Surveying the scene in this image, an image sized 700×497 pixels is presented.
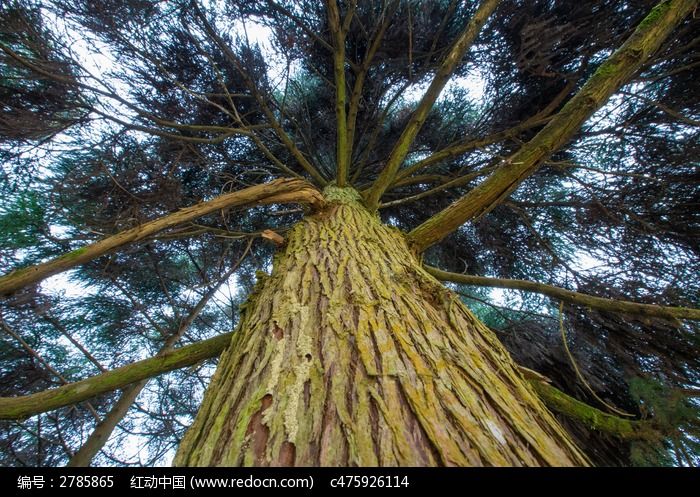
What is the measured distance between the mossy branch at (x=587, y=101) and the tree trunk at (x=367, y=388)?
0.55m

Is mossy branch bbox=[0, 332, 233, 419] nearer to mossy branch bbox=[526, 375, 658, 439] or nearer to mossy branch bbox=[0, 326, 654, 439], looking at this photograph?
mossy branch bbox=[0, 326, 654, 439]

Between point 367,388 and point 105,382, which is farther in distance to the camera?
point 105,382

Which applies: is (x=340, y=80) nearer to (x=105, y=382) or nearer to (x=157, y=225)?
(x=157, y=225)

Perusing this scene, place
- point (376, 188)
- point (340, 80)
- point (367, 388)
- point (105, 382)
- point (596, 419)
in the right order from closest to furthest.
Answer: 1. point (367, 388)
2. point (596, 419)
3. point (105, 382)
4. point (376, 188)
5. point (340, 80)

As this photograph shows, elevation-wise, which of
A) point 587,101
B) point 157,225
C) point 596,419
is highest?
point 587,101

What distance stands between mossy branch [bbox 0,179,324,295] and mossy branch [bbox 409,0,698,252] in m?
0.83

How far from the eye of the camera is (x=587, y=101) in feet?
4.48

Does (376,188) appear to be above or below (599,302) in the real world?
above

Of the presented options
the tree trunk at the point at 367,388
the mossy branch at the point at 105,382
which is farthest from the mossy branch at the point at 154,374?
the tree trunk at the point at 367,388

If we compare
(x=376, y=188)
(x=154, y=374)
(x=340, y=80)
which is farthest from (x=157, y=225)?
(x=340, y=80)

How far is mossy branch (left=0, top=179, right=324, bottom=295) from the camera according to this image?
0.97m

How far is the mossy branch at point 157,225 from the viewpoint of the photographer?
0.97m

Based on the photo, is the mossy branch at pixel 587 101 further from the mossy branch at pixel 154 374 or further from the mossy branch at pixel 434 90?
the mossy branch at pixel 154 374

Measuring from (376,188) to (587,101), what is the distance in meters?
1.27
